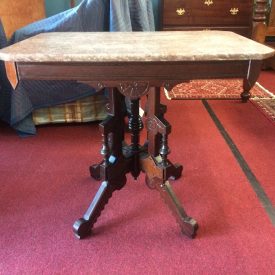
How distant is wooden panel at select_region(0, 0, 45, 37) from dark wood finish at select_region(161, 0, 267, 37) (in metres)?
1.19

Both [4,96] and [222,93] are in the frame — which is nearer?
[4,96]

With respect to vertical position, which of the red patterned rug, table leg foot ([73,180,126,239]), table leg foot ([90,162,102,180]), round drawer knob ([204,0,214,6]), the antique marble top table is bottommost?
the red patterned rug

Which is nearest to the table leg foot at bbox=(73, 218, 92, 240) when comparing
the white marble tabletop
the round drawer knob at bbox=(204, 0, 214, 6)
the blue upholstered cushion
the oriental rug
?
the white marble tabletop

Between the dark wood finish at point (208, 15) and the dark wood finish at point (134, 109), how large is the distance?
2.02 meters

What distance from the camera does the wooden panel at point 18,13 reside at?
7.79ft

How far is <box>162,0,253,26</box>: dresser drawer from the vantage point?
9.64ft

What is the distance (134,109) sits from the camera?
47.5 inches

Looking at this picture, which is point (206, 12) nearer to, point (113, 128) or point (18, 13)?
point (18, 13)

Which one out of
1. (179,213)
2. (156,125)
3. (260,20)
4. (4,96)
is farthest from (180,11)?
(179,213)

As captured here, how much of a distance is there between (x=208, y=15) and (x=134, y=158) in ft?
7.47

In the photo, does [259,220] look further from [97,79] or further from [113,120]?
[97,79]

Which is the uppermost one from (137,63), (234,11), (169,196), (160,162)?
(137,63)

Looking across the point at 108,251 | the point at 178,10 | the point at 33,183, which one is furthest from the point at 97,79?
the point at 178,10

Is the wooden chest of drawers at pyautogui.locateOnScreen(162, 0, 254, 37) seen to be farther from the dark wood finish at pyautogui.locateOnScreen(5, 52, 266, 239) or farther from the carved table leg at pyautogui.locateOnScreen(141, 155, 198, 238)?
the carved table leg at pyautogui.locateOnScreen(141, 155, 198, 238)
